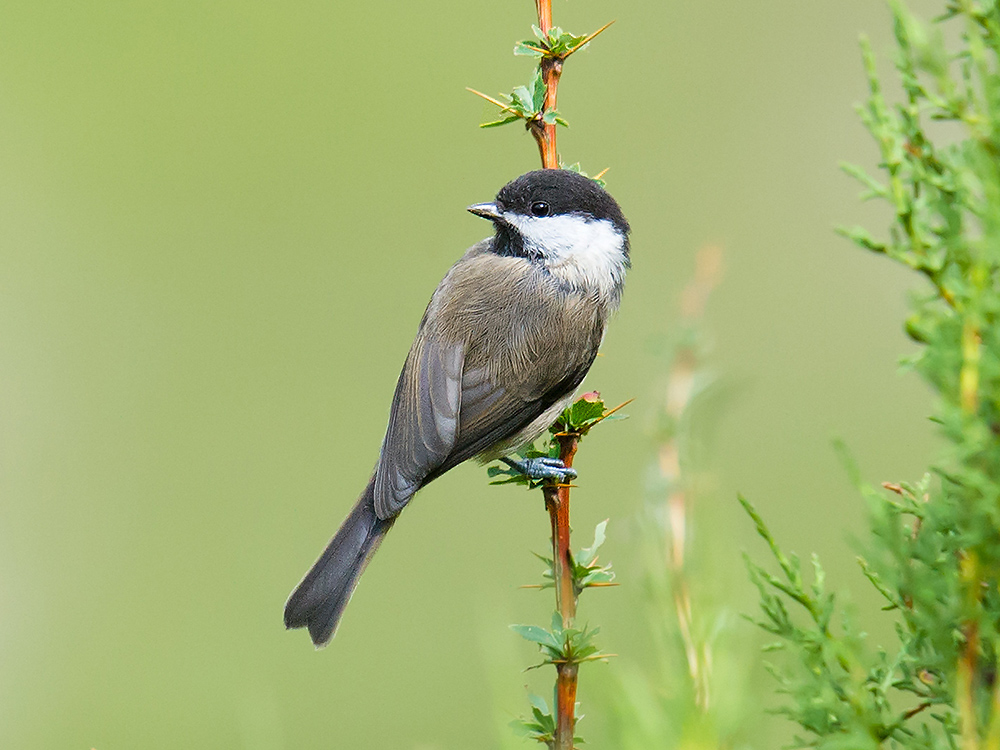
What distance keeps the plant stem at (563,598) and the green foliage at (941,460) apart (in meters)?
0.27

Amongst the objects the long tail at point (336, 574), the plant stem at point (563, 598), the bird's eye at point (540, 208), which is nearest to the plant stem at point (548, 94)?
the plant stem at point (563, 598)

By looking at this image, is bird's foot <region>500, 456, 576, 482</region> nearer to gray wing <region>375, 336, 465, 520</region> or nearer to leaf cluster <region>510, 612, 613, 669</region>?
gray wing <region>375, 336, 465, 520</region>

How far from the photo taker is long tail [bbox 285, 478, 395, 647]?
8.59 feet

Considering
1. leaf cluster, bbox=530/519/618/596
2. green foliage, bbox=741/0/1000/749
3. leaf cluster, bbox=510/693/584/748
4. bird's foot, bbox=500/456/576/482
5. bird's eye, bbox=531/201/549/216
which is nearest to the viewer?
green foliage, bbox=741/0/1000/749

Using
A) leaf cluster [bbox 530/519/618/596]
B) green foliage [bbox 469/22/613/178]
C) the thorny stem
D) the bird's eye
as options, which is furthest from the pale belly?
leaf cluster [bbox 530/519/618/596]

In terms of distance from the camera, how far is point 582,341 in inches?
119

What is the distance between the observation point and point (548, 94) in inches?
77.7

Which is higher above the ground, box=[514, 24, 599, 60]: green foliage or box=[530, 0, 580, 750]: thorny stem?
box=[514, 24, 599, 60]: green foliage

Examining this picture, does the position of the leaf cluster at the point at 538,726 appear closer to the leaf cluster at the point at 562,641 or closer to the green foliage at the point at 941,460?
the leaf cluster at the point at 562,641

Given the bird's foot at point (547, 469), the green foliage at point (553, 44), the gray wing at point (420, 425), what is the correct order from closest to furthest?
1. the green foliage at point (553, 44)
2. the bird's foot at point (547, 469)
3. the gray wing at point (420, 425)

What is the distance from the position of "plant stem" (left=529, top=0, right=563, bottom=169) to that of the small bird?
705 mm

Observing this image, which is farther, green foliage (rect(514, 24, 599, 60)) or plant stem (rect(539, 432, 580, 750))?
green foliage (rect(514, 24, 599, 60))

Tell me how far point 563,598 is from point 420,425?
164 centimetres

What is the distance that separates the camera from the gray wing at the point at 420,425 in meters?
2.78
